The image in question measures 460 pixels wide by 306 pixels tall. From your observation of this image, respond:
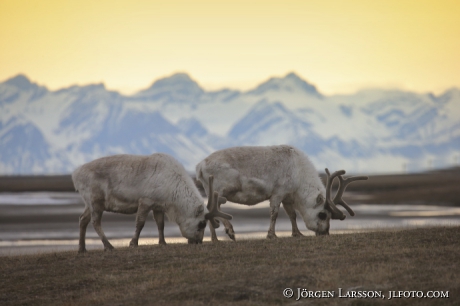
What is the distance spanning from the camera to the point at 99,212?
795 inches

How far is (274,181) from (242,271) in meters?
6.31

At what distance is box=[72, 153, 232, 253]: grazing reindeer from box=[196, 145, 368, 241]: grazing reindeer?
33.9 inches

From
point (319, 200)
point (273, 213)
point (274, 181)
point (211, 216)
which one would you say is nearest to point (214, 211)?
point (211, 216)

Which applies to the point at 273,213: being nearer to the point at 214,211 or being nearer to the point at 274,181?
the point at 274,181

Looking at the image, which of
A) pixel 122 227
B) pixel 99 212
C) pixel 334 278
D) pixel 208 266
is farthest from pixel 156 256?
pixel 122 227

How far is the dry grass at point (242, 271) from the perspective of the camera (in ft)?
46.8

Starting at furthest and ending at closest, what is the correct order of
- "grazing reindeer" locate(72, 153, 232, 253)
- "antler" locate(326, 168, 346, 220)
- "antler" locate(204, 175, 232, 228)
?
"antler" locate(326, 168, 346, 220)
"antler" locate(204, 175, 232, 228)
"grazing reindeer" locate(72, 153, 232, 253)

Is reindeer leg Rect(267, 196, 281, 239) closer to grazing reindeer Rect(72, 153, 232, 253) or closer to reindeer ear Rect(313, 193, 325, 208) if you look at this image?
reindeer ear Rect(313, 193, 325, 208)

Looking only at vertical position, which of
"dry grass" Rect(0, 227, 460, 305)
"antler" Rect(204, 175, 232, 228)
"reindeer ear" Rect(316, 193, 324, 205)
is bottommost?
"dry grass" Rect(0, 227, 460, 305)

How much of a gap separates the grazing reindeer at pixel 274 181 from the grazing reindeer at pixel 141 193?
0.86m

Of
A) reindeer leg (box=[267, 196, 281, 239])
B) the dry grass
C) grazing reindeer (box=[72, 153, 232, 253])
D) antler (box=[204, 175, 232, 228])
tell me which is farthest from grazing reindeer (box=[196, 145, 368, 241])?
the dry grass

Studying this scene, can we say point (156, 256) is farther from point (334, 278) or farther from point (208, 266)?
point (334, 278)

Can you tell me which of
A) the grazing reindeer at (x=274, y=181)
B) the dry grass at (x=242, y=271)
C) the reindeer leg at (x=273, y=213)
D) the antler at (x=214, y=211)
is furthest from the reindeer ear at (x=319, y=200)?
the antler at (x=214, y=211)

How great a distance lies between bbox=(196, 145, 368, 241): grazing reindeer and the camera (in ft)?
70.2
